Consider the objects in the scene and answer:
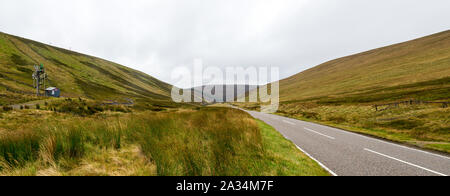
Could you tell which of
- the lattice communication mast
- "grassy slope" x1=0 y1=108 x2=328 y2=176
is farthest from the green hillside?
the lattice communication mast

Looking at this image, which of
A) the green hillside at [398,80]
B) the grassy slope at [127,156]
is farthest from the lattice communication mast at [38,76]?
the green hillside at [398,80]

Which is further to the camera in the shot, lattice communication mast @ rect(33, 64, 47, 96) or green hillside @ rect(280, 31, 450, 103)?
lattice communication mast @ rect(33, 64, 47, 96)

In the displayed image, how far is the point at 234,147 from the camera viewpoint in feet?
14.3

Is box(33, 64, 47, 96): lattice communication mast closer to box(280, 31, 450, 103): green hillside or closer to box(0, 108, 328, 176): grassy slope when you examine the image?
box(0, 108, 328, 176): grassy slope

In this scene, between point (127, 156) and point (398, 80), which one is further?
point (398, 80)

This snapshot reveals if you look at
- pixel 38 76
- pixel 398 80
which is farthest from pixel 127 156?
pixel 38 76

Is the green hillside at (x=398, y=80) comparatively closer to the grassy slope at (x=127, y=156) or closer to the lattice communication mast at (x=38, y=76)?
the grassy slope at (x=127, y=156)

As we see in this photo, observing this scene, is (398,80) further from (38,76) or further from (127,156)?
(38,76)

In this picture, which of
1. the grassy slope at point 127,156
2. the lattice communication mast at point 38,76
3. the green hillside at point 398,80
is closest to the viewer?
the grassy slope at point 127,156

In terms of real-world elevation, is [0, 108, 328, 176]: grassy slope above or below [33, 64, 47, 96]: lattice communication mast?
below

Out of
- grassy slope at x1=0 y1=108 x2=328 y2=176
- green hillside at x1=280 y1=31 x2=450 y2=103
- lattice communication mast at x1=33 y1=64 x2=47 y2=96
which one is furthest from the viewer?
lattice communication mast at x1=33 y1=64 x2=47 y2=96
